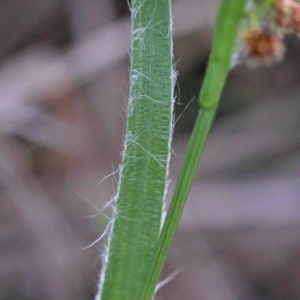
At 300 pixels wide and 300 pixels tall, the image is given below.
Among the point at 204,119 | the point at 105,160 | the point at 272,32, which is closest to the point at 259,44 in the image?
the point at 272,32

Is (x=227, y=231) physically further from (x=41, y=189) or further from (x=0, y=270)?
(x=0, y=270)

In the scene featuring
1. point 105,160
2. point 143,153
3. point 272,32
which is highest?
point 105,160

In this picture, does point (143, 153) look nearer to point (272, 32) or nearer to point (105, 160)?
point (272, 32)

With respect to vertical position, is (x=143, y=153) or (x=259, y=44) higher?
(x=259, y=44)

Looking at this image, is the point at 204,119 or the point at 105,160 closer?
the point at 204,119

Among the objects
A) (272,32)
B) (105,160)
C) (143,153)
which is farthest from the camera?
(105,160)

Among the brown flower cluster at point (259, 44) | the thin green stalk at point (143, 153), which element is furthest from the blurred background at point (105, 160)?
the thin green stalk at point (143, 153)

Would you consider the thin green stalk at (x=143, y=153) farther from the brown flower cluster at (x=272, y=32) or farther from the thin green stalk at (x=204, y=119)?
the brown flower cluster at (x=272, y=32)
